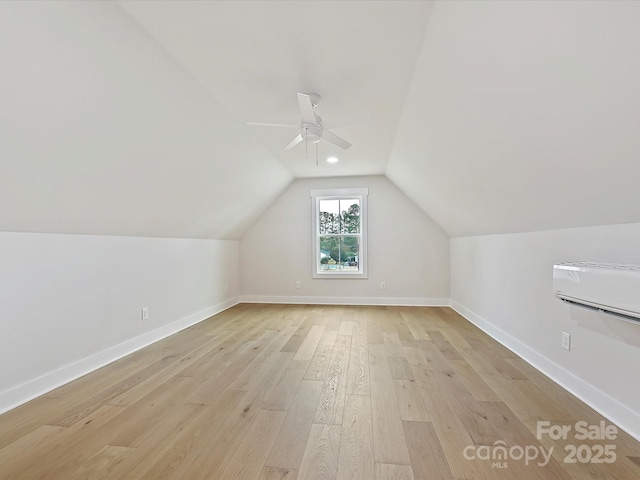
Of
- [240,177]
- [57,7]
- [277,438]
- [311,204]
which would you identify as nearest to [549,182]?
[277,438]

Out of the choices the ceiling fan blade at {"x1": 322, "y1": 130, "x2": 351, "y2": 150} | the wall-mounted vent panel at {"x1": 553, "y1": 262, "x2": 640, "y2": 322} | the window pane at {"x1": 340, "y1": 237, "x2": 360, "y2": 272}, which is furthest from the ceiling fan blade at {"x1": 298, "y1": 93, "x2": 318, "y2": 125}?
the window pane at {"x1": 340, "y1": 237, "x2": 360, "y2": 272}

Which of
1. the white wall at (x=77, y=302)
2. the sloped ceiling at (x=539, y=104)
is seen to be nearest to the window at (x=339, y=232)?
the white wall at (x=77, y=302)

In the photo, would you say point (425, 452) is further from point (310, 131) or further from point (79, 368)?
point (79, 368)

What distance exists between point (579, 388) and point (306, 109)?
8.91ft

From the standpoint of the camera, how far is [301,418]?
194 cm

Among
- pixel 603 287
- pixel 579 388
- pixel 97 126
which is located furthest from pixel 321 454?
pixel 97 126

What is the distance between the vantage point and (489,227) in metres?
3.52

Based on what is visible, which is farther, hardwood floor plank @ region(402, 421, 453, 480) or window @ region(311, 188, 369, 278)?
window @ region(311, 188, 369, 278)

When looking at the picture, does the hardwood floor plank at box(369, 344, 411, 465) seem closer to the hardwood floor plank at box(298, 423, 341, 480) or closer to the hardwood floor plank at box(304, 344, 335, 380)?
the hardwood floor plank at box(298, 423, 341, 480)

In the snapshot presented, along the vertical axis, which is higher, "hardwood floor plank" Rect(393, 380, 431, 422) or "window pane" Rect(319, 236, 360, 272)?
"window pane" Rect(319, 236, 360, 272)

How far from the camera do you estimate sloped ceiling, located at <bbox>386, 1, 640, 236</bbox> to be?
3.88 feet

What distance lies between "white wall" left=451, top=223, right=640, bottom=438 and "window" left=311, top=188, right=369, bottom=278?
2088 mm

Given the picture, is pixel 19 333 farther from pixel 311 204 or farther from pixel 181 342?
pixel 311 204

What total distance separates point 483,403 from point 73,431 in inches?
99.2
